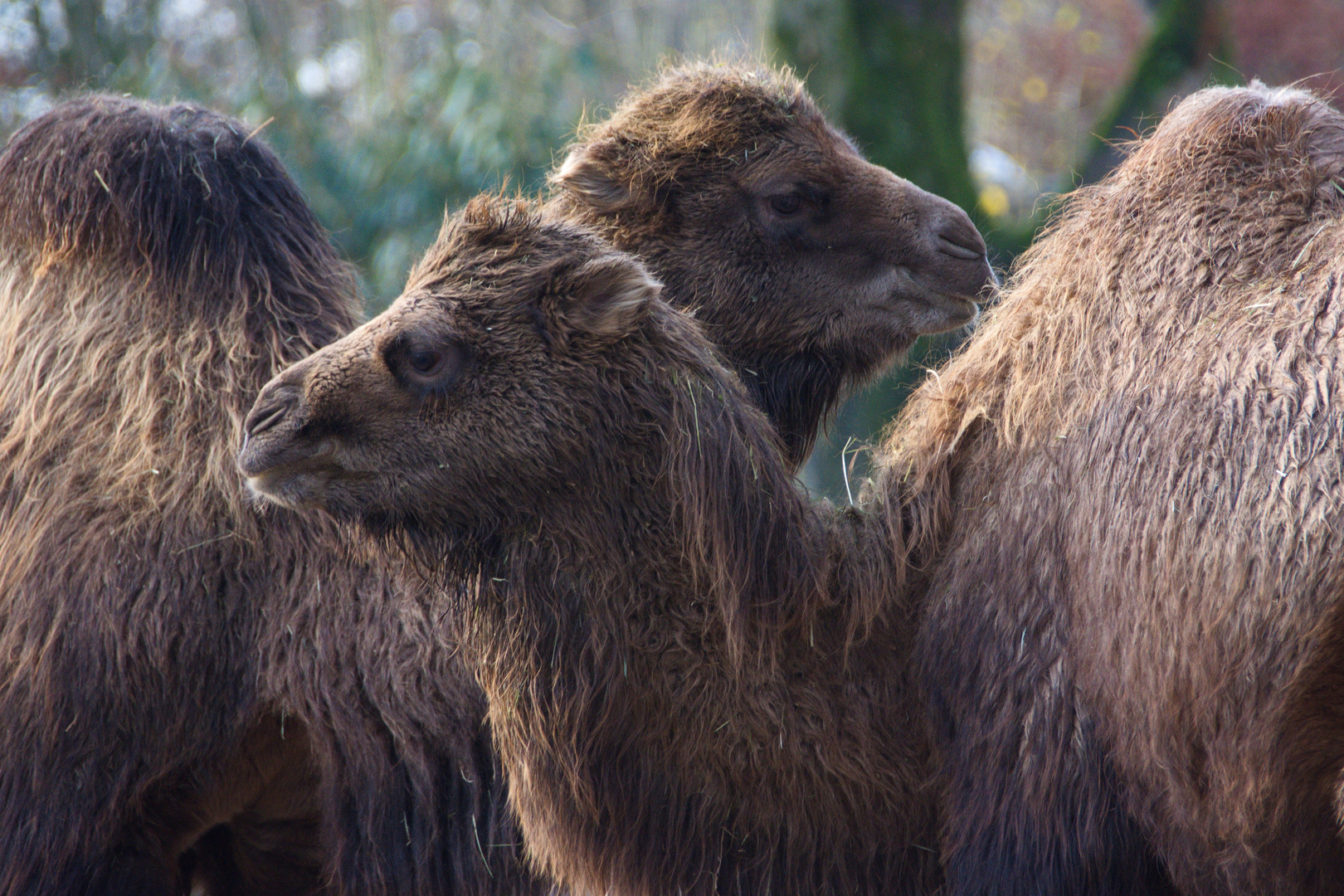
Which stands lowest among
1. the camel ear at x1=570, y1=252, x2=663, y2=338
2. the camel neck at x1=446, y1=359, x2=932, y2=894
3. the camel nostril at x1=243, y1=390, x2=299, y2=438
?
the camel neck at x1=446, y1=359, x2=932, y2=894

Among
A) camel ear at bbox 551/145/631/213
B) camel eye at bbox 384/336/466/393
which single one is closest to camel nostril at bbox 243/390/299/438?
camel eye at bbox 384/336/466/393

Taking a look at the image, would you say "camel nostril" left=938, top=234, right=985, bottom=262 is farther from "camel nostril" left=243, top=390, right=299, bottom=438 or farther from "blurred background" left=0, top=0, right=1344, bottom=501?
"camel nostril" left=243, top=390, right=299, bottom=438

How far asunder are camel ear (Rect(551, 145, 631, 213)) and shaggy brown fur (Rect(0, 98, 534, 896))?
79 cm

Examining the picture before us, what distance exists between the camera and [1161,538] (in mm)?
2604

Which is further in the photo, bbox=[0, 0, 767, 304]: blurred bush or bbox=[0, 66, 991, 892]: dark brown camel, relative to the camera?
bbox=[0, 0, 767, 304]: blurred bush

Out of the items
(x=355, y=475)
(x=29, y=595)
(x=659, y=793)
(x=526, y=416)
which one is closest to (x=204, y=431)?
(x=29, y=595)

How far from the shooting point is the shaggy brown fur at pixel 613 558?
2883 mm

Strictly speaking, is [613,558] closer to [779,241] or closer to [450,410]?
[450,410]

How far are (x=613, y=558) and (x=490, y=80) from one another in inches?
326

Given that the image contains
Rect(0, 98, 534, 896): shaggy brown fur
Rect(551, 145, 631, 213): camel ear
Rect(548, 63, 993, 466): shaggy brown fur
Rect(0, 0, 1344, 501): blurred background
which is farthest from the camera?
Rect(0, 0, 1344, 501): blurred background

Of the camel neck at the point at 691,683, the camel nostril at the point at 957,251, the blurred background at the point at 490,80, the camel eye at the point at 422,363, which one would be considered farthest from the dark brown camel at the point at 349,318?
the blurred background at the point at 490,80

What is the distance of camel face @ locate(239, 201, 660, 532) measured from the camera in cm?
287

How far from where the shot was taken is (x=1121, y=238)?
305 centimetres

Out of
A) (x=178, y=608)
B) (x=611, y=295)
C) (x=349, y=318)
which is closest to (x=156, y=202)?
(x=349, y=318)
